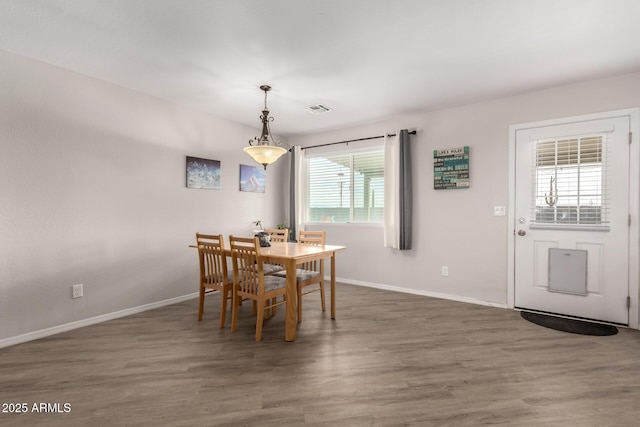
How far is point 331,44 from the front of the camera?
2465 mm

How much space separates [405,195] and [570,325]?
2218mm

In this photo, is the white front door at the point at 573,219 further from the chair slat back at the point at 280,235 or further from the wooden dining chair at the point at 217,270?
the wooden dining chair at the point at 217,270

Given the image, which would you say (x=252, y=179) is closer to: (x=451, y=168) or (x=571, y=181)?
(x=451, y=168)

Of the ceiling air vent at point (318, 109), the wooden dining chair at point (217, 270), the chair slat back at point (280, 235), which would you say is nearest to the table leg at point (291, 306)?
the wooden dining chair at point (217, 270)

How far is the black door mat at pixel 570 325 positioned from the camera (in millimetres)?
2900

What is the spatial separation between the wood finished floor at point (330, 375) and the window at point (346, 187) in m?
2.03

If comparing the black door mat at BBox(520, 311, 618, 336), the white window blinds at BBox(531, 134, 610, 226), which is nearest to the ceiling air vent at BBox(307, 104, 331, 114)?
the white window blinds at BBox(531, 134, 610, 226)

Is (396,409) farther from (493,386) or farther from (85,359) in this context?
(85,359)

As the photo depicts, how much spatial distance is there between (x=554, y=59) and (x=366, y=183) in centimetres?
265

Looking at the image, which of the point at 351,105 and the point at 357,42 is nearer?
the point at 357,42

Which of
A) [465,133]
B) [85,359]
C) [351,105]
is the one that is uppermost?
[351,105]

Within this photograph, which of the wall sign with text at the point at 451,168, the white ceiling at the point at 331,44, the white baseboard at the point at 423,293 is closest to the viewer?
the white ceiling at the point at 331,44

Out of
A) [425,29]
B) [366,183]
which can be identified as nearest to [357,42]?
[425,29]

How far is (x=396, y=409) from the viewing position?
Result: 178 cm
